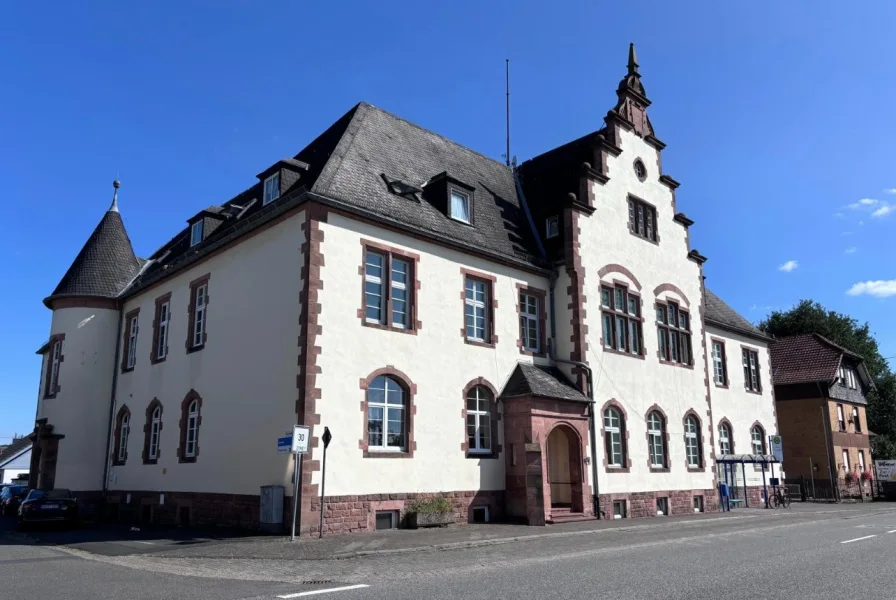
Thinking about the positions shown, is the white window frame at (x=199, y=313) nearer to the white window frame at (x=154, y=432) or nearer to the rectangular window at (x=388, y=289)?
the white window frame at (x=154, y=432)

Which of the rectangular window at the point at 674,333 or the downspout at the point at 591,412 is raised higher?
the rectangular window at the point at 674,333

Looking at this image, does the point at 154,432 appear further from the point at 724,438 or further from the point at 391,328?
the point at 724,438

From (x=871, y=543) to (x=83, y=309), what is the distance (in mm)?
26320

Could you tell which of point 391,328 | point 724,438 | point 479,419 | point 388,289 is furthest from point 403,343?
point 724,438

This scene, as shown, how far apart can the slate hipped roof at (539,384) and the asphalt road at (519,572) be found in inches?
205

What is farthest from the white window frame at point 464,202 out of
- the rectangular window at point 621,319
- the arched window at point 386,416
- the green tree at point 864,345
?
the green tree at point 864,345

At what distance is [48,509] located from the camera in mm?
20578

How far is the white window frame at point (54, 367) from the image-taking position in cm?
2700

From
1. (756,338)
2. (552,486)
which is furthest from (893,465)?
(552,486)

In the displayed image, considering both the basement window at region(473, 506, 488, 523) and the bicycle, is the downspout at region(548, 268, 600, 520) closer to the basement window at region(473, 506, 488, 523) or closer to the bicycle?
the basement window at region(473, 506, 488, 523)

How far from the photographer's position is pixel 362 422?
1734 cm

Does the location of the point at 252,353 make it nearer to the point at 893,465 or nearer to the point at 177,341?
the point at 177,341

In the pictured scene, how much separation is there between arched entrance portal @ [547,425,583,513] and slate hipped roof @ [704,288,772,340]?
39.5ft

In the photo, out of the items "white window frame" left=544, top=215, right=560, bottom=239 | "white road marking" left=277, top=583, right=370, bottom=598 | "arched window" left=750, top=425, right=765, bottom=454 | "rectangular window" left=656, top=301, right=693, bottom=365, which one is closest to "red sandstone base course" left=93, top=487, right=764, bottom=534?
"rectangular window" left=656, top=301, right=693, bottom=365
